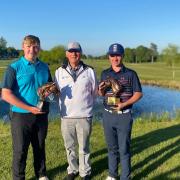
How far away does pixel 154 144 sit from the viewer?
30.4 feet

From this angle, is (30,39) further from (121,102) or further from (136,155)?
(136,155)

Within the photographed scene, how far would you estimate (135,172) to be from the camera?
22.8 ft

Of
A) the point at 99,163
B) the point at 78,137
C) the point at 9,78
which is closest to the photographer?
the point at 9,78

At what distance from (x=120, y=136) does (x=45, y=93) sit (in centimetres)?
135

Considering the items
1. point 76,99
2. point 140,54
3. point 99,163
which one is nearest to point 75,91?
point 76,99

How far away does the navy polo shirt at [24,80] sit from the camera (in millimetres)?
5605

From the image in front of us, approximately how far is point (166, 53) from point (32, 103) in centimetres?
6142

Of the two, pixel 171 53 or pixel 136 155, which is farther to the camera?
pixel 171 53

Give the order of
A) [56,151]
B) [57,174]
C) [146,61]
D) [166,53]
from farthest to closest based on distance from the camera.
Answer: [146,61], [166,53], [56,151], [57,174]

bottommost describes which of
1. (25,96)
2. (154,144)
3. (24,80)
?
(154,144)

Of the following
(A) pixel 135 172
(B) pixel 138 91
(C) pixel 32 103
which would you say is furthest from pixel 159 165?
(C) pixel 32 103

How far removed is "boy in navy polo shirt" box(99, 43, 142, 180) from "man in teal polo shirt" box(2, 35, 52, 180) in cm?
96

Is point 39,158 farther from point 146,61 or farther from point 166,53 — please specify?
point 146,61

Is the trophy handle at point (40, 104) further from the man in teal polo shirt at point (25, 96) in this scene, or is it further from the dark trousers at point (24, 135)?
the dark trousers at point (24, 135)
